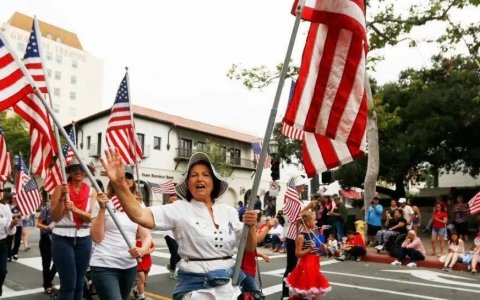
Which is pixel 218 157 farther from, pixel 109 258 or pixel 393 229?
pixel 109 258

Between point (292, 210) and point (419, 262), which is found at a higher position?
point (292, 210)

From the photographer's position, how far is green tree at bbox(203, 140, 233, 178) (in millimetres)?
41688

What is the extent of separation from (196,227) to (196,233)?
0.13 ft

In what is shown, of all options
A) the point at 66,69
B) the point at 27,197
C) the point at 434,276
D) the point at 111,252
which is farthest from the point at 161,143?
the point at 66,69

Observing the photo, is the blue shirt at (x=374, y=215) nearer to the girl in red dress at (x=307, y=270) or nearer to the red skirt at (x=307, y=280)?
Result: the girl in red dress at (x=307, y=270)

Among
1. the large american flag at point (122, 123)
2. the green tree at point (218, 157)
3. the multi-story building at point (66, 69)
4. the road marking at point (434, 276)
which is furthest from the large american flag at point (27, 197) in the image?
the multi-story building at point (66, 69)

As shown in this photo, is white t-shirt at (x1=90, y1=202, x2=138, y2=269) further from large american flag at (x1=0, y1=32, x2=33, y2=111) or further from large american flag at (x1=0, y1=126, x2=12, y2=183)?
large american flag at (x1=0, y1=126, x2=12, y2=183)

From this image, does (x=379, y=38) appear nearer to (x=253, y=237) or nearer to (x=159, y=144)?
(x=253, y=237)

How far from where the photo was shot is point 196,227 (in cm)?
315

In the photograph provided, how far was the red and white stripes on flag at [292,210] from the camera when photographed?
24.5 ft

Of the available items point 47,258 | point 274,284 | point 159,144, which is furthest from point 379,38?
point 159,144

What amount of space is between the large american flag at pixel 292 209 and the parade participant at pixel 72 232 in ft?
10.7

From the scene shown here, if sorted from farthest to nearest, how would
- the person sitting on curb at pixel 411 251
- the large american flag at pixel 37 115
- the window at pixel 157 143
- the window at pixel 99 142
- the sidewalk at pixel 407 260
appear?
the window at pixel 157 143
the window at pixel 99 142
the person sitting on curb at pixel 411 251
the sidewalk at pixel 407 260
the large american flag at pixel 37 115

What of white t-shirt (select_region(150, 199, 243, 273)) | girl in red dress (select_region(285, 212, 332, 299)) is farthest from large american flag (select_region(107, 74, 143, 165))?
white t-shirt (select_region(150, 199, 243, 273))
